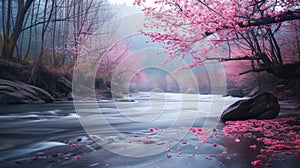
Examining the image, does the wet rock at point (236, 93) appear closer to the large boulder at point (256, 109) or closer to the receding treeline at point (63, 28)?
the receding treeline at point (63, 28)

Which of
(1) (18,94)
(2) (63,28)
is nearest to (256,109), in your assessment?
(1) (18,94)

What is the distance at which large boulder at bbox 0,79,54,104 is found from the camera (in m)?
7.78

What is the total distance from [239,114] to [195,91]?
23.8m

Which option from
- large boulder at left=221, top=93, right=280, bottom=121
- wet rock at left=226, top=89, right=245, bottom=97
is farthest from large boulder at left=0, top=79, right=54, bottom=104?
wet rock at left=226, top=89, right=245, bottom=97

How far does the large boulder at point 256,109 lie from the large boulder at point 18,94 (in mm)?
6802

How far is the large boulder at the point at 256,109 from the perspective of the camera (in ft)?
18.5

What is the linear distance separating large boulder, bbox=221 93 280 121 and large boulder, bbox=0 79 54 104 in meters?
6.80

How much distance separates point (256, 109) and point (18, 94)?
25.2 feet

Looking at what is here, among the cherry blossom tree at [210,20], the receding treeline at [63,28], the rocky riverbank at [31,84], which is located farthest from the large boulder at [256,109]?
the receding treeline at [63,28]

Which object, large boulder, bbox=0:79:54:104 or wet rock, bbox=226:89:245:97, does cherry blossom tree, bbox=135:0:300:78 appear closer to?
large boulder, bbox=0:79:54:104

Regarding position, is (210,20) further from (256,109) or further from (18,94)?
(18,94)

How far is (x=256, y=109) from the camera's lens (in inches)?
223

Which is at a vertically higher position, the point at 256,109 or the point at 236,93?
the point at 256,109

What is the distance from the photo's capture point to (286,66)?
6.25 metres
